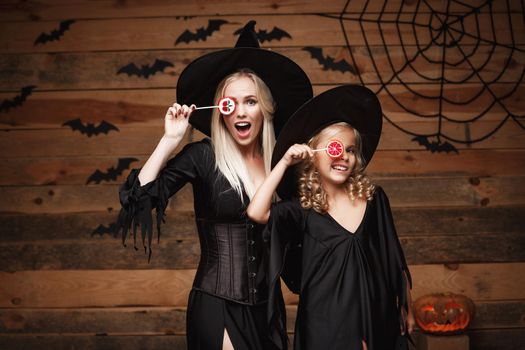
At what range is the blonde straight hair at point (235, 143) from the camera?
79.0 inches

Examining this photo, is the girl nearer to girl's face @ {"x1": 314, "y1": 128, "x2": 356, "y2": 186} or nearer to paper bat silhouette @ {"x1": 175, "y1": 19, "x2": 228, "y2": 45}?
girl's face @ {"x1": 314, "y1": 128, "x2": 356, "y2": 186}

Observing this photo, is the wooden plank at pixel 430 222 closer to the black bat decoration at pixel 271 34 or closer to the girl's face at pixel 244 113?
the black bat decoration at pixel 271 34

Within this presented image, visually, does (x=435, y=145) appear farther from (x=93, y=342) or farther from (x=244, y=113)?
(x=93, y=342)

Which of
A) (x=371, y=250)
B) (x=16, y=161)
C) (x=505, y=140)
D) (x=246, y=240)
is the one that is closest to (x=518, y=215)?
(x=505, y=140)

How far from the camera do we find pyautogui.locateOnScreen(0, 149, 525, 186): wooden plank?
340 cm

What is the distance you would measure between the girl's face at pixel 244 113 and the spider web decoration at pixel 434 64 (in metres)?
1.51

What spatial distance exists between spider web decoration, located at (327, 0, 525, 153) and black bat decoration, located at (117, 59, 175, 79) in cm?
110

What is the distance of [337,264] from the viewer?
1.89 meters

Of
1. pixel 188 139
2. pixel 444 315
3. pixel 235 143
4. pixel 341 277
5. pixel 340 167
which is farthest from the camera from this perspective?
pixel 188 139

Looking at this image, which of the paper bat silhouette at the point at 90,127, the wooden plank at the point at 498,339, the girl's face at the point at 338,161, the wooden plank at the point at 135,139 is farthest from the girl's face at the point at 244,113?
the wooden plank at the point at 498,339

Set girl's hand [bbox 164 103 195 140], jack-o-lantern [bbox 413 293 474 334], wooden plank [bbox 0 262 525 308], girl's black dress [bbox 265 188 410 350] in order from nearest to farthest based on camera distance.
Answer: girl's black dress [bbox 265 188 410 350]
girl's hand [bbox 164 103 195 140]
jack-o-lantern [bbox 413 293 474 334]
wooden plank [bbox 0 262 525 308]

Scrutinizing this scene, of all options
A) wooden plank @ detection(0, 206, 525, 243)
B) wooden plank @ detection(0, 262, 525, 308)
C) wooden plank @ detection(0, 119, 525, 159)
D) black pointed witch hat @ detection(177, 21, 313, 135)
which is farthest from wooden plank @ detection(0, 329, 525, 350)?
black pointed witch hat @ detection(177, 21, 313, 135)

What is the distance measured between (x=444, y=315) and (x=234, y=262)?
1.59 meters

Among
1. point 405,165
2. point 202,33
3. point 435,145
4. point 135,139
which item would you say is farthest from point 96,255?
point 435,145
